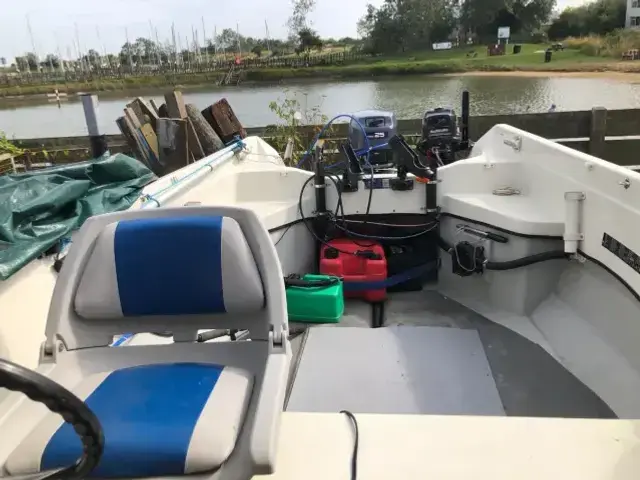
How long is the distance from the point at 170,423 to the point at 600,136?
18.6 feet

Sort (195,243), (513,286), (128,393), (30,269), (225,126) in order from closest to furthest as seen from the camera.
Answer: (128,393), (195,243), (30,269), (513,286), (225,126)

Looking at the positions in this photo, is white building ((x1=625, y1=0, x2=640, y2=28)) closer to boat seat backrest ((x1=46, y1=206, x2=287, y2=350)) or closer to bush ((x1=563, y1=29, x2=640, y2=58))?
bush ((x1=563, y1=29, x2=640, y2=58))

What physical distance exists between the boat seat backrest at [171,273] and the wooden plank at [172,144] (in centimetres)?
284

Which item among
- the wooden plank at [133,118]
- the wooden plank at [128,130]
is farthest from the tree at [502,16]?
the wooden plank at [128,130]

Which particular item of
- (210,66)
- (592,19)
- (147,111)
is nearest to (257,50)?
(210,66)

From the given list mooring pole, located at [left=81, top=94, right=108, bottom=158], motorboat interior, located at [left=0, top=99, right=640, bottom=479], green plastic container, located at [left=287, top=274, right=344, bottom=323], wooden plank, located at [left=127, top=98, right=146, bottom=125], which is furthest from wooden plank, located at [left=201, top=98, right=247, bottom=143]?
green plastic container, located at [left=287, top=274, right=344, bottom=323]

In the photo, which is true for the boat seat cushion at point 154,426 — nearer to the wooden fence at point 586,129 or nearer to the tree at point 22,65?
the wooden fence at point 586,129

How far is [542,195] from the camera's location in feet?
9.05

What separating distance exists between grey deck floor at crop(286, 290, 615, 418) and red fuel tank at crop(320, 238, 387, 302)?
0.24m

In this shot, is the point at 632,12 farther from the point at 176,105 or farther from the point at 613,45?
the point at 176,105

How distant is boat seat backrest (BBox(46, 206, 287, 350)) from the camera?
1363 mm

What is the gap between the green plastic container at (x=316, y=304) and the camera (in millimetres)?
2611

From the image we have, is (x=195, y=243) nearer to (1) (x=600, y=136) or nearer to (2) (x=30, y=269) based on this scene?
(2) (x=30, y=269)

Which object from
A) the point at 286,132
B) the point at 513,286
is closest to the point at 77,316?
the point at 513,286
